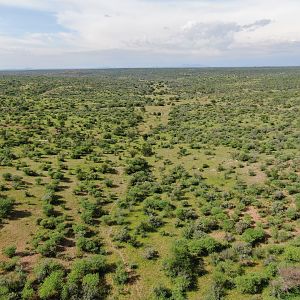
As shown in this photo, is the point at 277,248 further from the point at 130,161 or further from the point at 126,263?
the point at 130,161

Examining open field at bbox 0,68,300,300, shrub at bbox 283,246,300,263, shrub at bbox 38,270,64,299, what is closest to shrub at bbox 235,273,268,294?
open field at bbox 0,68,300,300

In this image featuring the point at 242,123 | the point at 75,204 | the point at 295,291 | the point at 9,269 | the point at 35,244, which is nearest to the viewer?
the point at 295,291

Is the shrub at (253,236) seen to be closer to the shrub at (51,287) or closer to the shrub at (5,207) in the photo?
the shrub at (51,287)

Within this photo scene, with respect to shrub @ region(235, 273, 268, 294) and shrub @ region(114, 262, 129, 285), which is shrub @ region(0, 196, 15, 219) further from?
shrub @ region(235, 273, 268, 294)

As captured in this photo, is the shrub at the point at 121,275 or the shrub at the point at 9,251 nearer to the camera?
the shrub at the point at 121,275

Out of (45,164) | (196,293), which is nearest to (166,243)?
(196,293)

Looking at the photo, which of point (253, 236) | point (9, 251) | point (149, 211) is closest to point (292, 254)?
point (253, 236)

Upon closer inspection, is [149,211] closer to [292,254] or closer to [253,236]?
Answer: [253,236]

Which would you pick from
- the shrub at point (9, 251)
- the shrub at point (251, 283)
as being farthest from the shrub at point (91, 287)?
the shrub at point (251, 283)
